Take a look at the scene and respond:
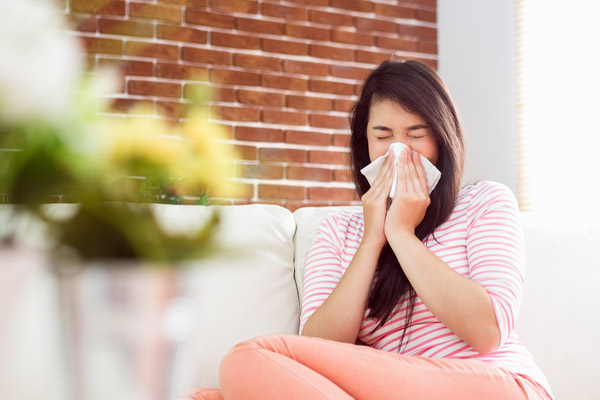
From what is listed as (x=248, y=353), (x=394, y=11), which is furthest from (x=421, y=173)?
(x=394, y=11)

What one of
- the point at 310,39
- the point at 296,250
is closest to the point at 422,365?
the point at 296,250

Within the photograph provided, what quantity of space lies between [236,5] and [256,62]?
279 millimetres

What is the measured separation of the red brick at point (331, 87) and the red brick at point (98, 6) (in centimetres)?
95

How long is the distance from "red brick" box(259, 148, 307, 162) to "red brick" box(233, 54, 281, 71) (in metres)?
0.40

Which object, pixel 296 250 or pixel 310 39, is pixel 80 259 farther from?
pixel 310 39

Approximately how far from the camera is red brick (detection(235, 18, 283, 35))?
297 cm

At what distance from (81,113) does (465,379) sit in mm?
889

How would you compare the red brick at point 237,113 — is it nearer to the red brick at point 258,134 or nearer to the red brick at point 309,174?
the red brick at point 258,134

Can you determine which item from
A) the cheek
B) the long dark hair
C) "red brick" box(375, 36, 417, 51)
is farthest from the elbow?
"red brick" box(375, 36, 417, 51)

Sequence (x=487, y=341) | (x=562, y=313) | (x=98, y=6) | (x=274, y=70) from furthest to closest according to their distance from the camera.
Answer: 1. (x=274, y=70)
2. (x=98, y=6)
3. (x=562, y=313)
4. (x=487, y=341)

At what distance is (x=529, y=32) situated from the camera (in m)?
2.75

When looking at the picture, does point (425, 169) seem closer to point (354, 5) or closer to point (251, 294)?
point (251, 294)

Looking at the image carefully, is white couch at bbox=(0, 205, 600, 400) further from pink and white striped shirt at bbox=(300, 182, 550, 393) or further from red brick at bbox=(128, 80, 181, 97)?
red brick at bbox=(128, 80, 181, 97)

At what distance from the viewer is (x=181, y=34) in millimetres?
2871
